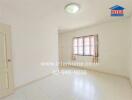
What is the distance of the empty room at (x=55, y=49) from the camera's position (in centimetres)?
239

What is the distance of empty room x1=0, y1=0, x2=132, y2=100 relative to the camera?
94.2 inches

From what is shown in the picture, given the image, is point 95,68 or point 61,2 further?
point 95,68

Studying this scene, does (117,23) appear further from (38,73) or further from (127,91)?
(38,73)

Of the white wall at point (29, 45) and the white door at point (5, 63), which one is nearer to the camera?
the white door at point (5, 63)

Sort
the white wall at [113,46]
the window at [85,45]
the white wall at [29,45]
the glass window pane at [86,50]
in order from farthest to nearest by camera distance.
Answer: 1. the glass window pane at [86,50]
2. the window at [85,45]
3. the white wall at [113,46]
4. the white wall at [29,45]

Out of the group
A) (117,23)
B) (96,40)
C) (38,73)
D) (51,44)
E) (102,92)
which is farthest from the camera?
(96,40)

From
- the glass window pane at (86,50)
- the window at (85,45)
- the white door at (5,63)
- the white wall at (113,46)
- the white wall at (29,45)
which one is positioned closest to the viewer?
the white door at (5,63)

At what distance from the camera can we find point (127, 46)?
357 cm

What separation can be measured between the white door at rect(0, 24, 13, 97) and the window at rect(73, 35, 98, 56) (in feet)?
12.1

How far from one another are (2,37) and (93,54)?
12.8ft

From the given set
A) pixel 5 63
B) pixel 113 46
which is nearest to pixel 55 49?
pixel 5 63

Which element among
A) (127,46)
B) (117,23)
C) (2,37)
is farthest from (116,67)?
(2,37)

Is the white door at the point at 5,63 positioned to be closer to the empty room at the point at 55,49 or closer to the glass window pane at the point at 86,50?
the empty room at the point at 55,49

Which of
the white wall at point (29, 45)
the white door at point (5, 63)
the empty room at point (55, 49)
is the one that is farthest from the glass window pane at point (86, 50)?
the white door at point (5, 63)
